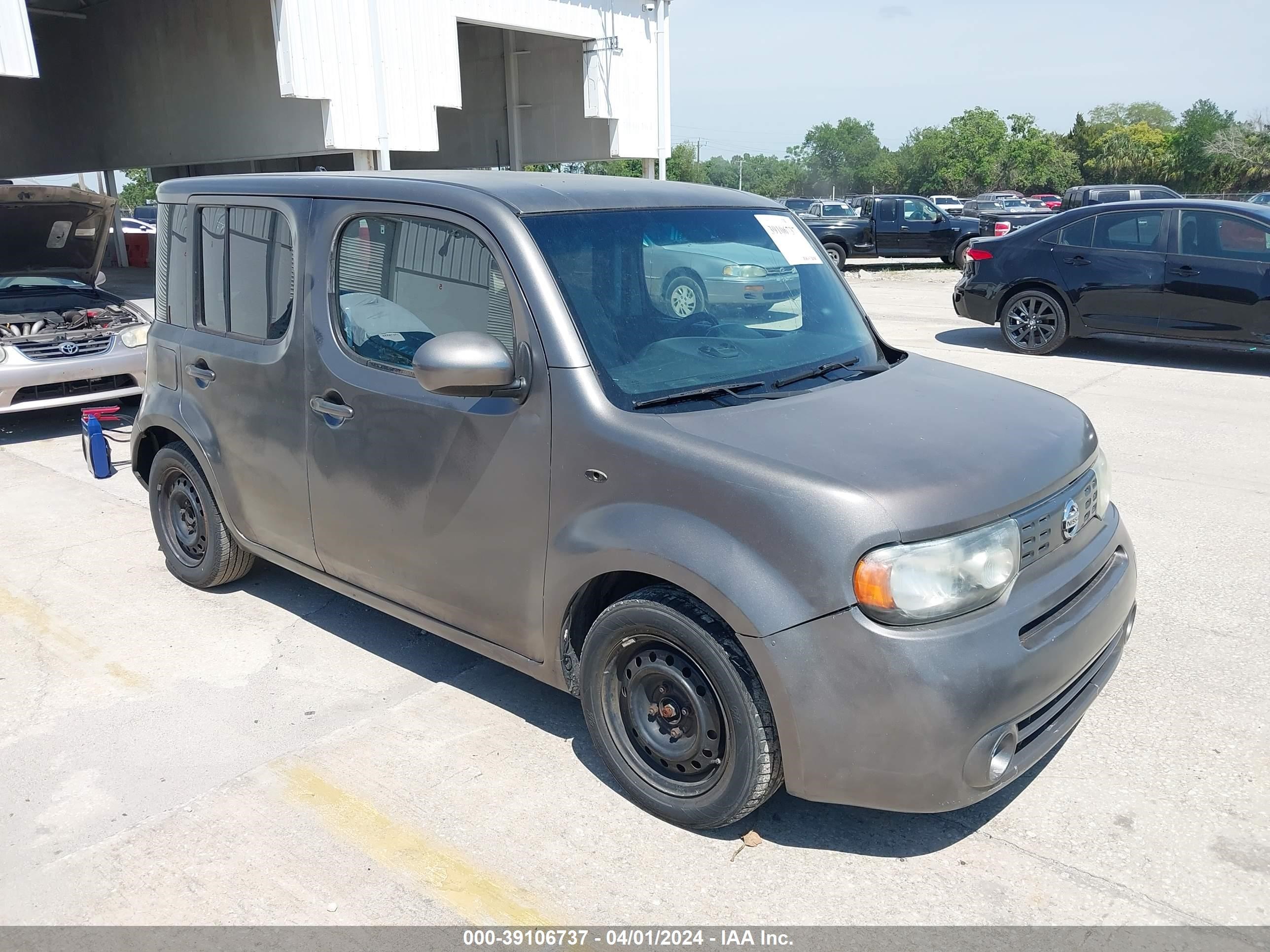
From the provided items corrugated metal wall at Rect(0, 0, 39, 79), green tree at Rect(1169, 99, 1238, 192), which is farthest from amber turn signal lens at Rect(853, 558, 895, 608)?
green tree at Rect(1169, 99, 1238, 192)

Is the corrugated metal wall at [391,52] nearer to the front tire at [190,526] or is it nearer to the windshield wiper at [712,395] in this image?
the front tire at [190,526]

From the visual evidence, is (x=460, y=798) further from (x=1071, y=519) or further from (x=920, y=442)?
(x=1071, y=519)

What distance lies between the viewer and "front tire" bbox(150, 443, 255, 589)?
187 inches

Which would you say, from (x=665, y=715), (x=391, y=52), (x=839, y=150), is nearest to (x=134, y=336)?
(x=665, y=715)

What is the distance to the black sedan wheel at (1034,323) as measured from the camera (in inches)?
433

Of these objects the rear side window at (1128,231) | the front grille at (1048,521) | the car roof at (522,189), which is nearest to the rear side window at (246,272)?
the car roof at (522,189)

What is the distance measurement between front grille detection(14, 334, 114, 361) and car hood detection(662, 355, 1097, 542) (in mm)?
7036

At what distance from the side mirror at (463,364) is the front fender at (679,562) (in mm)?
499

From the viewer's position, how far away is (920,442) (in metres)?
2.95

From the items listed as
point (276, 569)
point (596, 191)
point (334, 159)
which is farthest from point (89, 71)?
point (596, 191)

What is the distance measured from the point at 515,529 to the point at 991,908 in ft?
5.74

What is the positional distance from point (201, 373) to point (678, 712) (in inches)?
108

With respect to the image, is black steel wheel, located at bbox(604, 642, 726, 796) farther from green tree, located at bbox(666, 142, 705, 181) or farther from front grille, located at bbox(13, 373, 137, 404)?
green tree, located at bbox(666, 142, 705, 181)
